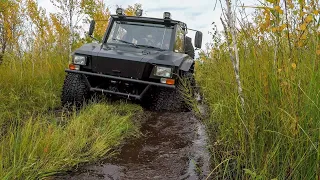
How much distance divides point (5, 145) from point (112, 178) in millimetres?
743

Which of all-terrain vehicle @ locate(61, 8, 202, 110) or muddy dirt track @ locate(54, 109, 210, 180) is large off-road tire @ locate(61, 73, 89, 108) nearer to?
all-terrain vehicle @ locate(61, 8, 202, 110)

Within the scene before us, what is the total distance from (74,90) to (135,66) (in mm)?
939

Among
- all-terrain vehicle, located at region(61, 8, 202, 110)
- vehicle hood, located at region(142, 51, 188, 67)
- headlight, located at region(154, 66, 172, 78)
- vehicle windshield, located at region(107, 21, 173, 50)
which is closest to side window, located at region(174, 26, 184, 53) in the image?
all-terrain vehicle, located at region(61, 8, 202, 110)

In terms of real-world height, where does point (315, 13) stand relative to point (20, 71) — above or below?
above

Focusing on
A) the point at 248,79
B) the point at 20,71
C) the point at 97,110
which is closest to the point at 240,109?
the point at 248,79

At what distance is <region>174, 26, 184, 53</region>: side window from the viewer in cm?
523

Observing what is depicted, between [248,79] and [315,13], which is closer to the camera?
[315,13]

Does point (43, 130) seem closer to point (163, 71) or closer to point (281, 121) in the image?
point (281, 121)

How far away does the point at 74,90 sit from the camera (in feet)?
14.7

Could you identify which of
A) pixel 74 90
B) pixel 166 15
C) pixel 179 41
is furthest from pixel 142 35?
pixel 74 90

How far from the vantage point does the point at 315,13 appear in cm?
160

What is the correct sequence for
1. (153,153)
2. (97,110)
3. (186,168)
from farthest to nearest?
(97,110)
(153,153)
(186,168)

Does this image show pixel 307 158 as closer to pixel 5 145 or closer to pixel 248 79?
pixel 248 79

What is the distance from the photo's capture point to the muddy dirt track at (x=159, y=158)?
7.48ft
